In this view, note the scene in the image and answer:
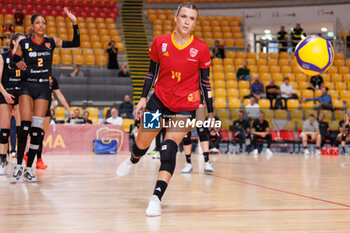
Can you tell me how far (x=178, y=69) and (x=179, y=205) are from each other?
1.16 metres

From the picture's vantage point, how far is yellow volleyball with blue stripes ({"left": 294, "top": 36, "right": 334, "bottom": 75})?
912 centimetres

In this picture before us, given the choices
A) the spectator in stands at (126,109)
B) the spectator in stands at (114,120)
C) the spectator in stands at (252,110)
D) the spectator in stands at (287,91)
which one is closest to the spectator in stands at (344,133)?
the spectator in stands at (287,91)

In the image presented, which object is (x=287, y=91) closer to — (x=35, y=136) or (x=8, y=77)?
(x=8, y=77)

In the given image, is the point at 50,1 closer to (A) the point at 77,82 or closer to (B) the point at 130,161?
(A) the point at 77,82

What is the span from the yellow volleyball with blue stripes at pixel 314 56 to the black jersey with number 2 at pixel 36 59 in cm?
534

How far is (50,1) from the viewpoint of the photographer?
2391cm

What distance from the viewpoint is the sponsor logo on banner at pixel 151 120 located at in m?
4.06

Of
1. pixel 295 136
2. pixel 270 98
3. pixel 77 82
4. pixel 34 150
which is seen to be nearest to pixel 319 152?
pixel 295 136

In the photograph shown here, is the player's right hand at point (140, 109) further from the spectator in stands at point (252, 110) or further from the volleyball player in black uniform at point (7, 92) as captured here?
the spectator in stands at point (252, 110)

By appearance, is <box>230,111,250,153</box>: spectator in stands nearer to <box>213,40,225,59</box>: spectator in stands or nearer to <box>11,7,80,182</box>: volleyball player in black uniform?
<box>213,40,225,59</box>: spectator in stands

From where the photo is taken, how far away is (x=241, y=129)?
1502 centimetres

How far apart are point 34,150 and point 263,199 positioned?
2.88m

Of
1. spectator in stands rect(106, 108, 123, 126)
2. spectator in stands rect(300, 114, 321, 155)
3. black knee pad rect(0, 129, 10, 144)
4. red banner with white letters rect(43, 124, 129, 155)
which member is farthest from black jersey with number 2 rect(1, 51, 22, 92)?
spectator in stands rect(300, 114, 321, 155)

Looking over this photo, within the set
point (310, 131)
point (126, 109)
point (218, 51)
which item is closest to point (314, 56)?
point (310, 131)
